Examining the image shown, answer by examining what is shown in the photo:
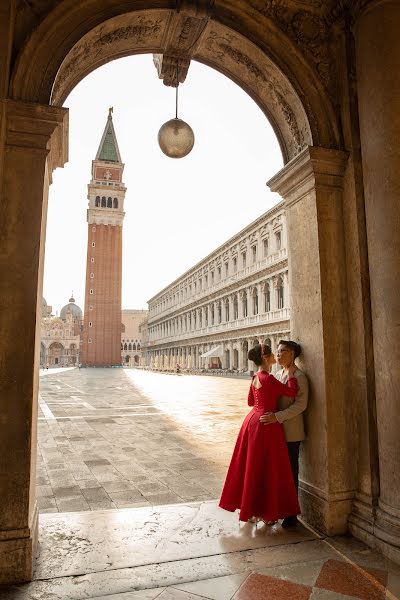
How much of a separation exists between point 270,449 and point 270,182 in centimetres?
246

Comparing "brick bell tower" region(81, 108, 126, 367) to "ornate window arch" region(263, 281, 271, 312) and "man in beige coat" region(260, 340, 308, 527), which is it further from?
"man in beige coat" region(260, 340, 308, 527)

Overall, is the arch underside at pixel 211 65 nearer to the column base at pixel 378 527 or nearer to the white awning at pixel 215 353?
the column base at pixel 378 527

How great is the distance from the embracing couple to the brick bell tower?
184 feet

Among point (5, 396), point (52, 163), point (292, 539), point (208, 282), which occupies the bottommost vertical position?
point (292, 539)

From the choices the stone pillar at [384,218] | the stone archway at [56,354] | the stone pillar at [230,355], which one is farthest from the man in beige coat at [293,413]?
the stone archway at [56,354]

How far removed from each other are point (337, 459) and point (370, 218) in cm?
188

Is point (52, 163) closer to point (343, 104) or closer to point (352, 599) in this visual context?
point (343, 104)

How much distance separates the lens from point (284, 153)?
14.1ft

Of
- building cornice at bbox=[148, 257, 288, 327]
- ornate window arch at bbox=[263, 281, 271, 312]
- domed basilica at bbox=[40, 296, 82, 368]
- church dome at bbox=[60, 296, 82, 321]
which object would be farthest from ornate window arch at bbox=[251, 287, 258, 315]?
church dome at bbox=[60, 296, 82, 321]

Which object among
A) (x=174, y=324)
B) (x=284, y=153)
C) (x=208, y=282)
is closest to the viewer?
A: (x=284, y=153)

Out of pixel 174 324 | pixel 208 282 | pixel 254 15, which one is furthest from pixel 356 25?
pixel 174 324

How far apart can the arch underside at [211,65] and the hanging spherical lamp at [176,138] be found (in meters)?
0.68

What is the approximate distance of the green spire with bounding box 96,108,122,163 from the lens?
6440cm

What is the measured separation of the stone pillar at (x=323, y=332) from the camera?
11.0ft
